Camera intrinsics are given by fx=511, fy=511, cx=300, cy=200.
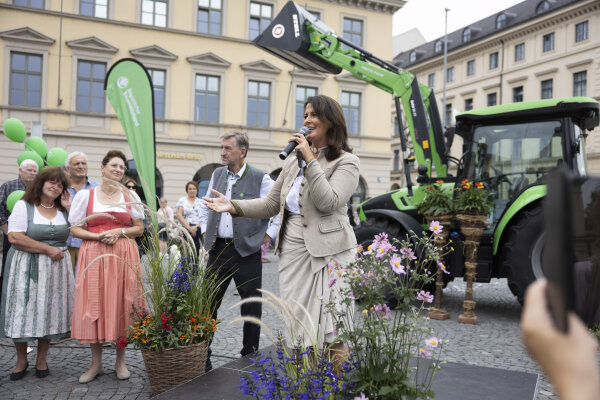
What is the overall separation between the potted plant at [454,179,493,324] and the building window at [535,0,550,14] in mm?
37352

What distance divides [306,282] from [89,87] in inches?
789

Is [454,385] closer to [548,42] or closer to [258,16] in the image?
[258,16]

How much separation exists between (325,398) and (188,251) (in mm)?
1966

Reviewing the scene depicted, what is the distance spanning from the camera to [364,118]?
24.6 meters

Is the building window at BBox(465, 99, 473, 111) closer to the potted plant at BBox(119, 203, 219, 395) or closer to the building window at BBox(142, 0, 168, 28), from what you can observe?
the building window at BBox(142, 0, 168, 28)

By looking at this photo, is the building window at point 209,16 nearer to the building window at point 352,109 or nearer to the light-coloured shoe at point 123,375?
the building window at point 352,109

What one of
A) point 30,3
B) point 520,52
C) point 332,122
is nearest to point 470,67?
point 520,52

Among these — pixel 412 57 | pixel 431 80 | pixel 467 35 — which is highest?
pixel 467 35

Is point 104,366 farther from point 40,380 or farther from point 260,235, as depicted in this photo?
point 260,235

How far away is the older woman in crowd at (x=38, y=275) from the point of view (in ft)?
13.0

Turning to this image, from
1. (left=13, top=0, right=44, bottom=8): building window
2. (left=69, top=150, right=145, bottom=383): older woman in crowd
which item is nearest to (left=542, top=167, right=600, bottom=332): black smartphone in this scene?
(left=69, top=150, right=145, bottom=383): older woman in crowd

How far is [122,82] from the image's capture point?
540cm

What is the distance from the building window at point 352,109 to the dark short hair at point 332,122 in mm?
21519

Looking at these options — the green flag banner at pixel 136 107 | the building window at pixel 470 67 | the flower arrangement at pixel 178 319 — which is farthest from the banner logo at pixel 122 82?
the building window at pixel 470 67
